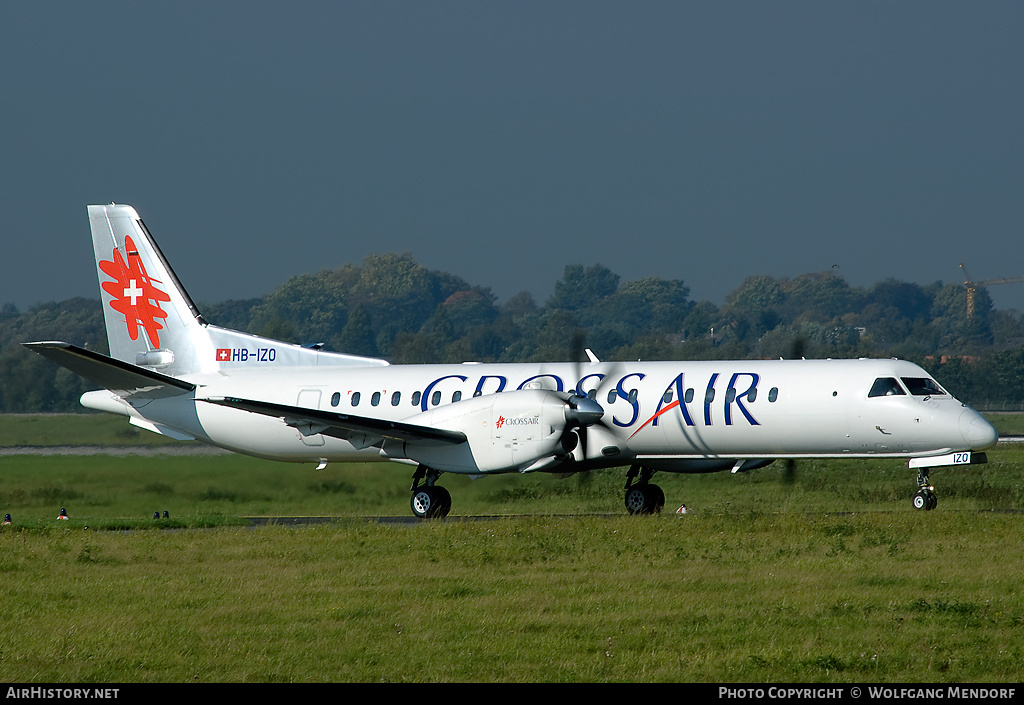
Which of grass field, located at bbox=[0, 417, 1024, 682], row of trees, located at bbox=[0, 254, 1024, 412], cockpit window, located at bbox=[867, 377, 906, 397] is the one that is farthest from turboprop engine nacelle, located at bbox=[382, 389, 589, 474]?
row of trees, located at bbox=[0, 254, 1024, 412]

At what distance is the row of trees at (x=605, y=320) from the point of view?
318 ft

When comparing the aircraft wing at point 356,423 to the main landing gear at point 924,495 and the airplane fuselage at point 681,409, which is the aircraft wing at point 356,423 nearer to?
the airplane fuselage at point 681,409

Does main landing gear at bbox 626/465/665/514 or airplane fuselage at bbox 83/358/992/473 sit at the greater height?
airplane fuselage at bbox 83/358/992/473

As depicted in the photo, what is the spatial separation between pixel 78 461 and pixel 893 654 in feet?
94.5

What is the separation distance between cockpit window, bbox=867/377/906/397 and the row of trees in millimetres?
54339

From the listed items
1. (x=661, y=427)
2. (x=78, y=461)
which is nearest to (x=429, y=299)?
(x=78, y=461)

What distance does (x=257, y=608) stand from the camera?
13906mm

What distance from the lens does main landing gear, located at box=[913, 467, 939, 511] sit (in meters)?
23.4

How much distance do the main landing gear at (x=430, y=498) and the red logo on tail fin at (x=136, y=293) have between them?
9.07 m

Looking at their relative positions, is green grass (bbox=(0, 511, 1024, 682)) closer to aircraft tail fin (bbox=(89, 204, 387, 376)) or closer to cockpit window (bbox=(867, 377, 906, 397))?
cockpit window (bbox=(867, 377, 906, 397))

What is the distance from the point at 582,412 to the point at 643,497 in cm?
348
